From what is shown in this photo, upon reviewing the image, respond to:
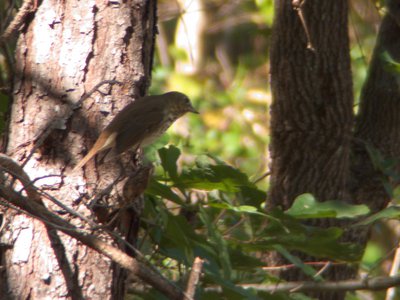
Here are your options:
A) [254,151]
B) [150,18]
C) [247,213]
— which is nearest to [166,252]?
[247,213]

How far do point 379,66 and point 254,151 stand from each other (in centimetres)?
398

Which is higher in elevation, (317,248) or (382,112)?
(382,112)

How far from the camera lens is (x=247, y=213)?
2.90 meters

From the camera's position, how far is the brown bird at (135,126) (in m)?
2.49

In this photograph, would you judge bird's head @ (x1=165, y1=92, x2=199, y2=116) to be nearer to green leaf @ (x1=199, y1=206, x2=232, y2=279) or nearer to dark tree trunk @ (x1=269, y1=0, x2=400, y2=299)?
dark tree trunk @ (x1=269, y1=0, x2=400, y2=299)

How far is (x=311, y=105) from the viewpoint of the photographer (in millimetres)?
3627

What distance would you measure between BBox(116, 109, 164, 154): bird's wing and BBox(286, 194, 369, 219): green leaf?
53 cm

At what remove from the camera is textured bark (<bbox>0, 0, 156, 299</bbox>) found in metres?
2.43

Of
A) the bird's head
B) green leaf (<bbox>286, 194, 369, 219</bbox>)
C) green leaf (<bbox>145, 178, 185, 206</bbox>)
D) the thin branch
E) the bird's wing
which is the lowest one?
the thin branch

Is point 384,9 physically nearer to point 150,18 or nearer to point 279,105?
point 279,105

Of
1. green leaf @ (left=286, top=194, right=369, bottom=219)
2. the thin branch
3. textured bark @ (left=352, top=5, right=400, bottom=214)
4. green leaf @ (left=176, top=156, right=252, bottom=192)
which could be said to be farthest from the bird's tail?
textured bark @ (left=352, top=5, right=400, bottom=214)

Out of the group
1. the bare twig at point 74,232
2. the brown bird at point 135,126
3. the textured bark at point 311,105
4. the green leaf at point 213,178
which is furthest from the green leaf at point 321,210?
the bare twig at point 74,232

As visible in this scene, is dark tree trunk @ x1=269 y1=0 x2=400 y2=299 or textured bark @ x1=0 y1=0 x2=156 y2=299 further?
dark tree trunk @ x1=269 y1=0 x2=400 y2=299

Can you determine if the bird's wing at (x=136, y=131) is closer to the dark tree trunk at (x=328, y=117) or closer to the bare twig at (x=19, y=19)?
the bare twig at (x=19, y=19)
